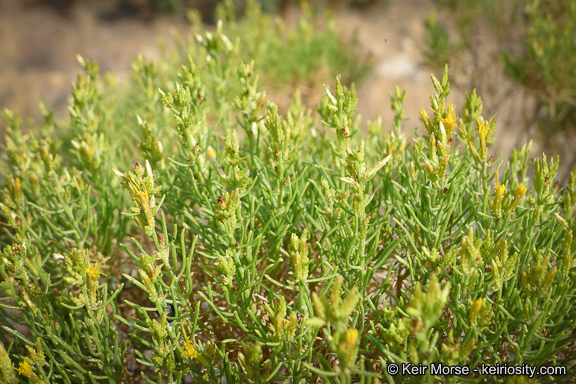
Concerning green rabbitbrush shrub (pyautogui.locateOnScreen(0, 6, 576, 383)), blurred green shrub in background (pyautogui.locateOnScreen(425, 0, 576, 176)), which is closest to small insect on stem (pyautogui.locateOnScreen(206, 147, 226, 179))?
green rabbitbrush shrub (pyautogui.locateOnScreen(0, 6, 576, 383))

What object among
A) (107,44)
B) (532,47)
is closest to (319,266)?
(532,47)

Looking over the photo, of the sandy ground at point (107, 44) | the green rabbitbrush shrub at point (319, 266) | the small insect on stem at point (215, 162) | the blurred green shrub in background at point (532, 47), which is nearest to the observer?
the green rabbitbrush shrub at point (319, 266)

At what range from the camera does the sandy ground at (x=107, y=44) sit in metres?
6.10

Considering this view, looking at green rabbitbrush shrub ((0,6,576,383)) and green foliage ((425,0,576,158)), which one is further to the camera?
green foliage ((425,0,576,158))

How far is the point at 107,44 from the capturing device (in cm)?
880

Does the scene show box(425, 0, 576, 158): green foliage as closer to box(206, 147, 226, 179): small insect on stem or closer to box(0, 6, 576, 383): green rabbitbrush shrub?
box(0, 6, 576, 383): green rabbitbrush shrub

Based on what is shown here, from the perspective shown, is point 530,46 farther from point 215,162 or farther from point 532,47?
point 215,162

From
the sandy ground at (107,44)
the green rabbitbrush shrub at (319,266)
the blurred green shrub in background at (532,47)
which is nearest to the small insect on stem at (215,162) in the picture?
the green rabbitbrush shrub at (319,266)

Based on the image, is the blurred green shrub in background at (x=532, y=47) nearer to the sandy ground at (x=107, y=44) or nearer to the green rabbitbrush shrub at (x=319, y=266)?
the sandy ground at (x=107, y=44)

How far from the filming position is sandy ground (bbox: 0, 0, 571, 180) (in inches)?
240

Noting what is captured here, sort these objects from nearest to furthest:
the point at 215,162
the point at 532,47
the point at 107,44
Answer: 1. the point at 215,162
2. the point at 532,47
3. the point at 107,44

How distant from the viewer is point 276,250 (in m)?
1.33

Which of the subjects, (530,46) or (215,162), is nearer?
(215,162)

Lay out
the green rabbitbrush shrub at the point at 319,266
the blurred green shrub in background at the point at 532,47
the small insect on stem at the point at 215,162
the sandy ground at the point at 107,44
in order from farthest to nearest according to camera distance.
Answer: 1. the sandy ground at the point at 107,44
2. the blurred green shrub in background at the point at 532,47
3. the small insect on stem at the point at 215,162
4. the green rabbitbrush shrub at the point at 319,266
